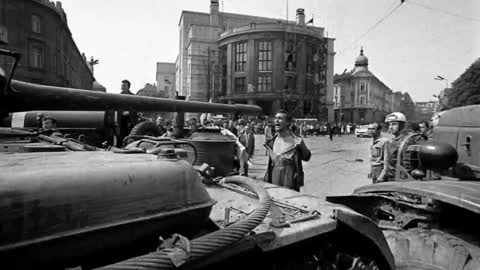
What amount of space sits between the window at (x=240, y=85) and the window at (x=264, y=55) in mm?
2733

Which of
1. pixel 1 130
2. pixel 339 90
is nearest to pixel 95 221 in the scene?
pixel 1 130

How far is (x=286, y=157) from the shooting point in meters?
4.41

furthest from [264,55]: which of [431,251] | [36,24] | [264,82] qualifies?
[431,251]

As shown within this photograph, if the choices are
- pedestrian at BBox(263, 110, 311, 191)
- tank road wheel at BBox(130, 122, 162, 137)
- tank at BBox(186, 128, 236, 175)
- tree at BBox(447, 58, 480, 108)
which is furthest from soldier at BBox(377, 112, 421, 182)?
tree at BBox(447, 58, 480, 108)

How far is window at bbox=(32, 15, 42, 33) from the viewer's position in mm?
28500

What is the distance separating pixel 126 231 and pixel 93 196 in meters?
0.22

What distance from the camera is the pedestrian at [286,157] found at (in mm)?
4379

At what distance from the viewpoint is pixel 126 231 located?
1540 mm

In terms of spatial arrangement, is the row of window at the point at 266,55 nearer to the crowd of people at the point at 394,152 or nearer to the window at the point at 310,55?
the window at the point at 310,55

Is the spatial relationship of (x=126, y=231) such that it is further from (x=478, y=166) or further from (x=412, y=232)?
(x=478, y=166)

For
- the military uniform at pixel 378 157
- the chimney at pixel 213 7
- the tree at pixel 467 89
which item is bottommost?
the military uniform at pixel 378 157

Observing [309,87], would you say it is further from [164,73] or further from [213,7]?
[164,73]

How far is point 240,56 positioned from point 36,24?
23.5 meters

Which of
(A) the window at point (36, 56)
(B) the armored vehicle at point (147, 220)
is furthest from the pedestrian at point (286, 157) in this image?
(A) the window at point (36, 56)
